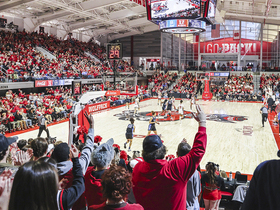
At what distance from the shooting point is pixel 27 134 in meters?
13.6

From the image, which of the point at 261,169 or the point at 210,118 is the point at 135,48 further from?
the point at 261,169

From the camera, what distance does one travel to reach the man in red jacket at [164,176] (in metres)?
2.36

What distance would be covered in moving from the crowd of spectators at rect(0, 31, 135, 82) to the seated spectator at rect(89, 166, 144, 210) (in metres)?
18.9

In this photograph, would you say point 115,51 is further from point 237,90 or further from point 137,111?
point 237,90

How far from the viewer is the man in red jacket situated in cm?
236

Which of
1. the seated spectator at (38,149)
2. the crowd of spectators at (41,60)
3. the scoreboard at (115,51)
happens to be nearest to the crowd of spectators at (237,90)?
the crowd of spectators at (41,60)

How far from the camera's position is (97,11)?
29906 mm

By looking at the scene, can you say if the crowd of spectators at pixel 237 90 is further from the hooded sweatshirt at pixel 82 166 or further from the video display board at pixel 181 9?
the hooded sweatshirt at pixel 82 166

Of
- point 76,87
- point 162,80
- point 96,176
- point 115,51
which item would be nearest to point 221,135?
point 76,87

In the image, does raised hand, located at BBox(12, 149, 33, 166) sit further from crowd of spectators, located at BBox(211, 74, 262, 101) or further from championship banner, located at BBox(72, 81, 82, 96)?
crowd of spectators, located at BBox(211, 74, 262, 101)

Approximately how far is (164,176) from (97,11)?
99.1 feet

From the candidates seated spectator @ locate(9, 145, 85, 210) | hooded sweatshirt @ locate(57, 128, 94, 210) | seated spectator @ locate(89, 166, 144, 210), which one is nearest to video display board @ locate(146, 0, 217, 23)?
hooded sweatshirt @ locate(57, 128, 94, 210)

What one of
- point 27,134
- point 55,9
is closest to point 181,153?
point 27,134

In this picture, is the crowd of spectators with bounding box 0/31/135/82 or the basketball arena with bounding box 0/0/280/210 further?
the crowd of spectators with bounding box 0/31/135/82
